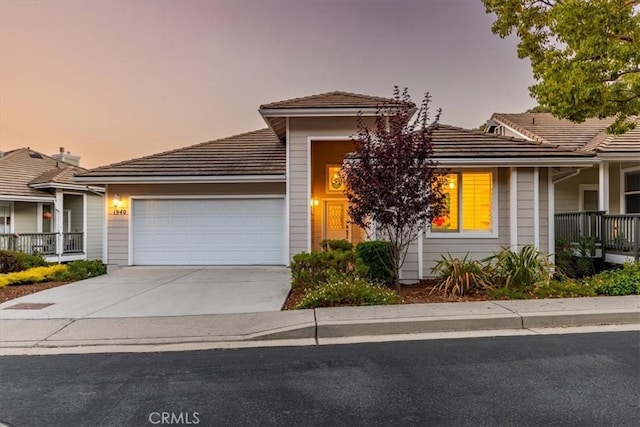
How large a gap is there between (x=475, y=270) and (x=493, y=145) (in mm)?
3966

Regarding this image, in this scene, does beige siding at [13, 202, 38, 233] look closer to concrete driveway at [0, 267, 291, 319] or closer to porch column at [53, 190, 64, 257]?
porch column at [53, 190, 64, 257]

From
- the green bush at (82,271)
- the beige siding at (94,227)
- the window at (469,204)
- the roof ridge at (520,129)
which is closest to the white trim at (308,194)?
the window at (469,204)

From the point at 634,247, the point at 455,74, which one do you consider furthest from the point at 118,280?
the point at 455,74

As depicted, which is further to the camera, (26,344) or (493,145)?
(493,145)

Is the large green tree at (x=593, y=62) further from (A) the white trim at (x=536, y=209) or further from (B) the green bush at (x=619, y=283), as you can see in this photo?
(B) the green bush at (x=619, y=283)

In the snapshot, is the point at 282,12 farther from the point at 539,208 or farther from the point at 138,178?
the point at 539,208

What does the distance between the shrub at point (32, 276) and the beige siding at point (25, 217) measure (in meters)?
7.70

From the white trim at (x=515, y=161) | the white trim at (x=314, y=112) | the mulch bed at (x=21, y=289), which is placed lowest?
the mulch bed at (x=21, y=289)

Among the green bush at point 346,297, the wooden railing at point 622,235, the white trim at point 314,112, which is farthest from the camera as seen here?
the white trim at point 314,112

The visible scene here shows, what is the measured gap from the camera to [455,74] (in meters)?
18.8

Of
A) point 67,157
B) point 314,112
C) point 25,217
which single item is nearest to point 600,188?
point 314,112

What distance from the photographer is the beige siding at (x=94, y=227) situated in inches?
747

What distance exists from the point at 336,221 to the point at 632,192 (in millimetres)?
10281

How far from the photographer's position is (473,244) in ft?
32.5
